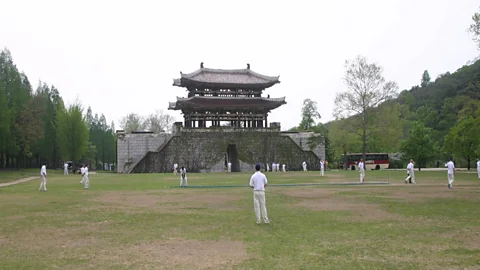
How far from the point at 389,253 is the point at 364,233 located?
199 cm

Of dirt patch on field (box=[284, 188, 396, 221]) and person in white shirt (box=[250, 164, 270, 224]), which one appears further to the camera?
dirt patch on field (box=[284, 188, 396, 221])

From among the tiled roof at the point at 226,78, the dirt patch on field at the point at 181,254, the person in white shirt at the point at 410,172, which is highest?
the tiled roof at the point at 226,78

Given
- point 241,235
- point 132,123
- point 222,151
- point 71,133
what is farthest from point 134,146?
point 241,235

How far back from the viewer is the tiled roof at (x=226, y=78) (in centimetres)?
5466

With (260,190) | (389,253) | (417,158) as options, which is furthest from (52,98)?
(389,253)

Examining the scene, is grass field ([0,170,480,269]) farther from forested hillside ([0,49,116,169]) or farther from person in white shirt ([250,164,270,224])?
forested hillside ([0,49,116,169])

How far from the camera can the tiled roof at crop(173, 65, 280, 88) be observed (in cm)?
5466

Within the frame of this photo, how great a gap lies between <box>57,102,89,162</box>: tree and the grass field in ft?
127

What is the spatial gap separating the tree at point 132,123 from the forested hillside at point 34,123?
13.4 m

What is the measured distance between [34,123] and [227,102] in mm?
22444

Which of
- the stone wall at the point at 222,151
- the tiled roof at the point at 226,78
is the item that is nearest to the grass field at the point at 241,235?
the stone wall at the point at 222,151

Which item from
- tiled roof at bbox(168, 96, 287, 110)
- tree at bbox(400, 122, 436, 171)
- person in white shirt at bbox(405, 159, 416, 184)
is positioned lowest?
person in white shirt at bbox(405, 159, 416, 184)

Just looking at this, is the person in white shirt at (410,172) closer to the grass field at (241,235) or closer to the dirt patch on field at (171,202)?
the grass field at (241,235)

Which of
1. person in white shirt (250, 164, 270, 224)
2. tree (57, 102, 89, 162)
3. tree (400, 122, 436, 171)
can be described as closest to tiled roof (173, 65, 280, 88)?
tree (57, 102, 89, 162)
